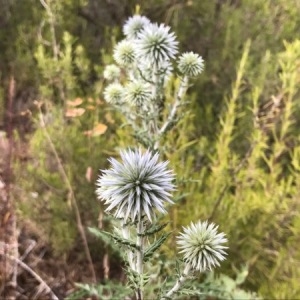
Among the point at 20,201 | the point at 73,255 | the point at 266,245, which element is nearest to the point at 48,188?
the point at 20,201

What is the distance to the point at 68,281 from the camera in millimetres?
3021

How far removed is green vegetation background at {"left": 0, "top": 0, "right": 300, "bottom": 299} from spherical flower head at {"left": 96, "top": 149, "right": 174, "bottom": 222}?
588mm

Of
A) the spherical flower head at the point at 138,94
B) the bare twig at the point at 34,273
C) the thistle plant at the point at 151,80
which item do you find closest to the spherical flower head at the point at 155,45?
the thistle plant at the point at 151,80

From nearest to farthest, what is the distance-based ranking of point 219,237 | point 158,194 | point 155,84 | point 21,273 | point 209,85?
point 158,194 → point 219,237 → point 155,84 → point 21,273 → point 209,85

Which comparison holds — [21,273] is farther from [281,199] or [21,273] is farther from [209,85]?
[209,85]

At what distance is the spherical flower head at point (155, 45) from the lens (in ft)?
7.25

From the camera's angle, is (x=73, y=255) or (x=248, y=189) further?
(x=73, y=255)

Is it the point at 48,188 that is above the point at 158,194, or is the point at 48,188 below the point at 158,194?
above

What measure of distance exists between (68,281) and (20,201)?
0.61 meters

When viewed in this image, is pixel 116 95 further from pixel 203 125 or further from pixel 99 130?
pixel 203 125

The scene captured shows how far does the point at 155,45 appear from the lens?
2229 millimetres

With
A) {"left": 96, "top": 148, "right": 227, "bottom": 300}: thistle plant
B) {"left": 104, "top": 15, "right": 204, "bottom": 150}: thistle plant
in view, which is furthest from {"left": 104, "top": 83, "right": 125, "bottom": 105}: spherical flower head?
{"left": 96, "top": 148, "right": 227, "bottom": 300}: thistle plant

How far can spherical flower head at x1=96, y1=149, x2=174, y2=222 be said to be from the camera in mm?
1388

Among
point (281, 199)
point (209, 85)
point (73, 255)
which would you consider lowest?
point (73, 255)
